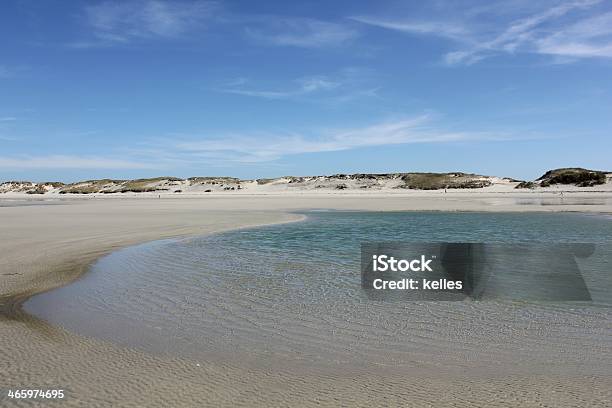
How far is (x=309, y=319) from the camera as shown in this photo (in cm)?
691

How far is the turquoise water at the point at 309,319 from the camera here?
539 cm

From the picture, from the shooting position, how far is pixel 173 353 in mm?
5496

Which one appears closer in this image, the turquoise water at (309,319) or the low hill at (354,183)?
the turquoise water at (309,319)

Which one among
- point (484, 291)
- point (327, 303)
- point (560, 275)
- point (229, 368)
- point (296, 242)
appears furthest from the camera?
point (296, 242)

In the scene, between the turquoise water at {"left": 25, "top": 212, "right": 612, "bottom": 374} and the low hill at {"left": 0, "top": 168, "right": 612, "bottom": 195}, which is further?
the low hill at {"left": 0, "top": 168, "right": 612, "bottom": 195}

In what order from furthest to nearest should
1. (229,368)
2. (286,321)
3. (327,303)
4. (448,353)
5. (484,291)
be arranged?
(484,291), (327,303), (286,321), (448,353), (229,368)

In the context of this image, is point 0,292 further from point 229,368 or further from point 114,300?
point 229,368

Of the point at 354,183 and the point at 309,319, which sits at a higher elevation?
the point at 354,183

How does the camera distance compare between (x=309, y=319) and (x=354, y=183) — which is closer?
(x=309, y=319)

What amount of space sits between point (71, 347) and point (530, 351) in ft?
17.8

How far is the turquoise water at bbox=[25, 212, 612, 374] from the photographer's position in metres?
5.39

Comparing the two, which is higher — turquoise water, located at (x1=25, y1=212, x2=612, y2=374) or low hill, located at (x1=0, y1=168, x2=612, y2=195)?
low hill, located at (x1=0, y1=168, x2=612, y2=195)

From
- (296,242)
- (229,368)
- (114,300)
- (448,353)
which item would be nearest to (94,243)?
(296,242)

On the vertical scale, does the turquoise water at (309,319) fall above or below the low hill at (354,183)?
below
